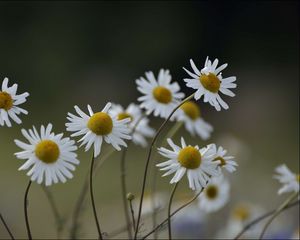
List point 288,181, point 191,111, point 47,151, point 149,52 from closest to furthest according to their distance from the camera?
1. point 47,151
2. point 288,181
3. point 191,111
4. point 149,52

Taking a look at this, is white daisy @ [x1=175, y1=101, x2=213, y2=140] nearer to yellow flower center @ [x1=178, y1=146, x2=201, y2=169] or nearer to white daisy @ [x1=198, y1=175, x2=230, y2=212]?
white daisy @ [x1=198, y1=175, x2=230, y2=212]

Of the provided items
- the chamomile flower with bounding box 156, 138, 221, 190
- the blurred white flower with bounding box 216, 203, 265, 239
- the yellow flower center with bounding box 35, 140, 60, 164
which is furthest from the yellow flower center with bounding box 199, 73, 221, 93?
the blurred white flower with bounding box 216, 203, 265, 239

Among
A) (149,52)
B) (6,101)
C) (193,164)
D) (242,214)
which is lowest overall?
(193,164)

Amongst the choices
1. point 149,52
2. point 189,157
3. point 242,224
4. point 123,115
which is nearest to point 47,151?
point 189,157

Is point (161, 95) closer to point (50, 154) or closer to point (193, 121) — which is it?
point (193, 121)

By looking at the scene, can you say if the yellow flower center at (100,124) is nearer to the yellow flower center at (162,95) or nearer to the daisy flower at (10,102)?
the daisy flower at (10,102)

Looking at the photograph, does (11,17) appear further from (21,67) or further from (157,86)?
(157,86)
